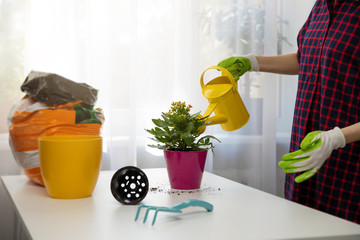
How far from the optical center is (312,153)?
3.61 ft

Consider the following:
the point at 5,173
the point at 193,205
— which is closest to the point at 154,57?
the point at 5,173

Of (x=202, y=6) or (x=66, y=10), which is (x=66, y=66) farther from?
(x=202, y=6)

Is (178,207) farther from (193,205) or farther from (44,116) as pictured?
(44,116)

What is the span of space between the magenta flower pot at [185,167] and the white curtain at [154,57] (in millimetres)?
909

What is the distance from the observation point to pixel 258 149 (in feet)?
7.39

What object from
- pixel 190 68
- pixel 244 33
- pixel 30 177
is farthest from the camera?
pixel 244 33

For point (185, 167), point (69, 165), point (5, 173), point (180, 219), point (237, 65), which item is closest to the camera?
point (180, 219)

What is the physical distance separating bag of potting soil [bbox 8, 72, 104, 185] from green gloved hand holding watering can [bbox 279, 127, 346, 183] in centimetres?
50

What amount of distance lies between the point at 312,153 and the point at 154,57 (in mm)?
1083

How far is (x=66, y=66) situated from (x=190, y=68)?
56 centimetres

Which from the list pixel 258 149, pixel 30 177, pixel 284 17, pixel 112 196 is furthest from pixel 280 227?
pixel 284 17

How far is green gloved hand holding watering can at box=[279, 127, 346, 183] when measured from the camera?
3.52 ft

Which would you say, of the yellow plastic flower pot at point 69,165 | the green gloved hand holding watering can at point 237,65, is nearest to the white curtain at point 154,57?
the green gloved hand holding watering can at point 237,65

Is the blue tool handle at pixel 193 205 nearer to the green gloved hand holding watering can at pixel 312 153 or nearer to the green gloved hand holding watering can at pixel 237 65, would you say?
the green gloved hand holding watering can at pixel 312 153
